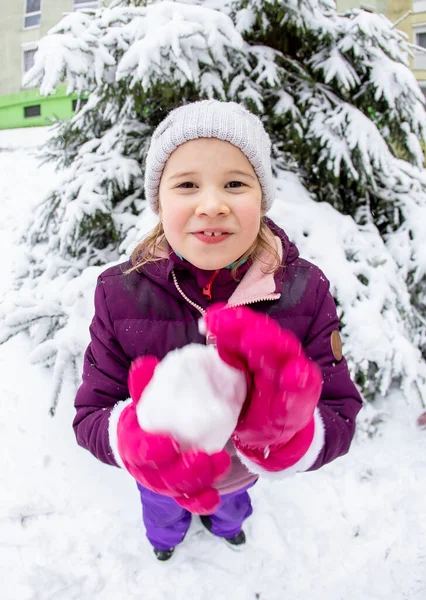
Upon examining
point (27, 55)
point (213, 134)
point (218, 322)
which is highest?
point (213, 134)

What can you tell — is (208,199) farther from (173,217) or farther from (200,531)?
Result: (200,531)

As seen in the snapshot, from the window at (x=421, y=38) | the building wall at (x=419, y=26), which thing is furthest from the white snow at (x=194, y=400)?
the window at (x=421, y=38)

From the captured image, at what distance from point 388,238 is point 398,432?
1.32 metres

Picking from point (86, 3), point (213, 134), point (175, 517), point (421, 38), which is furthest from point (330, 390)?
point (421, 38)

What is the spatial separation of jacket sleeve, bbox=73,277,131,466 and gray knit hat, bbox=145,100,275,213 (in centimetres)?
45

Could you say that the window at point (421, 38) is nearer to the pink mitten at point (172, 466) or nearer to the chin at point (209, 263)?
the chin at point (209, 263)

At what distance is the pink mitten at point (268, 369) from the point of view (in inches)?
28.6

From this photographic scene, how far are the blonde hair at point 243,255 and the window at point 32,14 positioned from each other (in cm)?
1483

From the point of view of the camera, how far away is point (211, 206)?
0.98m

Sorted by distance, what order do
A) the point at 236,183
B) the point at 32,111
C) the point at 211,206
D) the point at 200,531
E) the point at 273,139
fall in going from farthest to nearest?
the point at 32,111 < the point at 273,139 < the point at 200,531 < the point at 236,183 < the point at 211,206

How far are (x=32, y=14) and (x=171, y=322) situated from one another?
15503 mm

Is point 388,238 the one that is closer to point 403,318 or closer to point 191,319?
point 403,318

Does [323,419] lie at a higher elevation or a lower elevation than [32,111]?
higher

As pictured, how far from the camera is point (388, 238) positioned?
273 cm
